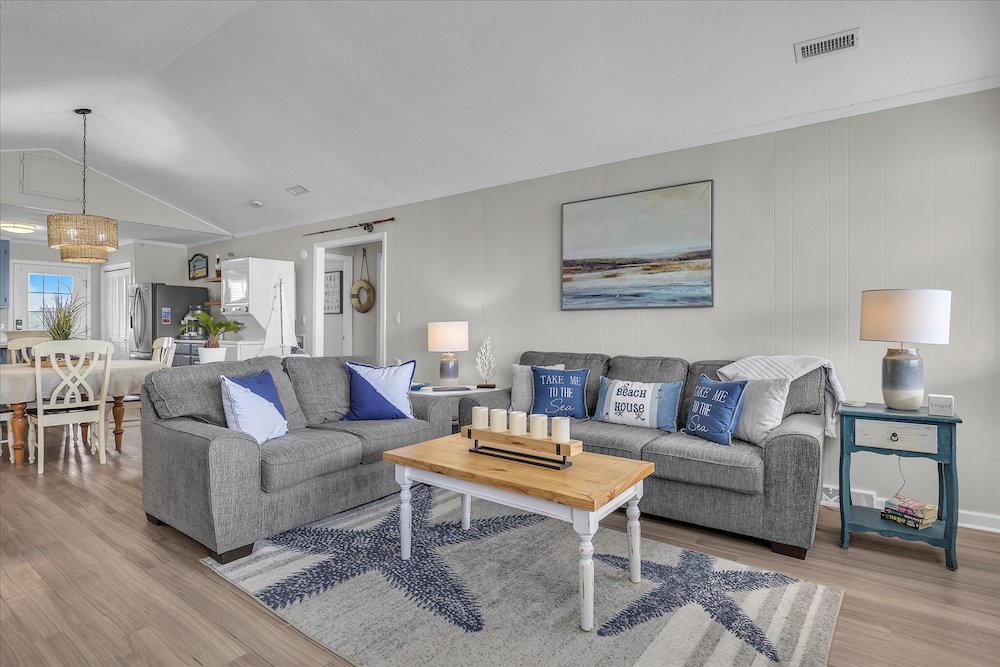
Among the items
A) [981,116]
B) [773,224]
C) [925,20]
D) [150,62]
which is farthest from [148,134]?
[981,116]

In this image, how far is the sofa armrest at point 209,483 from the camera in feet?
7.61

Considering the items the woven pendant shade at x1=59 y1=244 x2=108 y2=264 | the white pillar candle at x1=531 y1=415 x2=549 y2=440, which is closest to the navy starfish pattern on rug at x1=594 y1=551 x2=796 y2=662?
the white pillar candle at x1=531 y1=415 x2=549 y2=440

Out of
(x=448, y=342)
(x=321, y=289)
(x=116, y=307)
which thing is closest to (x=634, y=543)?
(x=448, y=342)

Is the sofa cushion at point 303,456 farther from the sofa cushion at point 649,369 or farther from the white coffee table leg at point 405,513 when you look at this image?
the sofa cushion at point 649,369

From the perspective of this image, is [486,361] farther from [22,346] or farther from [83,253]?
[22,346]

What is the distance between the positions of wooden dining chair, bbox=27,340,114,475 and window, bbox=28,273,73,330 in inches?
177

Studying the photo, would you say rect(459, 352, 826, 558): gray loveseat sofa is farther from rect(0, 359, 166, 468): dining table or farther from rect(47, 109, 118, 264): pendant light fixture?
rect(47, 109, 118, 264): pendant light fixture

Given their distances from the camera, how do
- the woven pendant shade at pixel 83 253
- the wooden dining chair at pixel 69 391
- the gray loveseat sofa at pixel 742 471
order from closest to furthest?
the gray loveseat sofa at pixel 742 471, the wooden dining chair at pixel 69 391, the woven pendant shade at pixel 83 253

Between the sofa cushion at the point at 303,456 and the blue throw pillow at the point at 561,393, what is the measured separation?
1.26m

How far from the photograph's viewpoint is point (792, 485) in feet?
8.04

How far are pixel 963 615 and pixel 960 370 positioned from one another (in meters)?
1.42

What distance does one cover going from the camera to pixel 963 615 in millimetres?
1976

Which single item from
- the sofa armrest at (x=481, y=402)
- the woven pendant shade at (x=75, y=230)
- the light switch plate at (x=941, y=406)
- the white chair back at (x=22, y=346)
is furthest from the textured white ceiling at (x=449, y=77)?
the white chair back at (x=22, y=346)

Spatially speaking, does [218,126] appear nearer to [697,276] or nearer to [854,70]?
[697,276]
